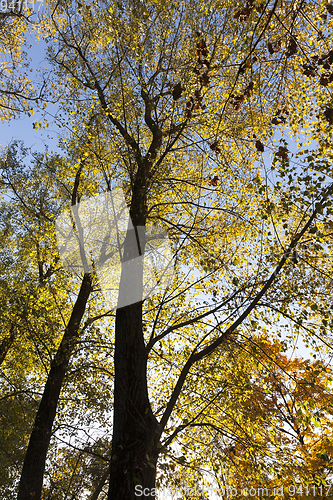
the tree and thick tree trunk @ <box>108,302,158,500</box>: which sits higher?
the tree

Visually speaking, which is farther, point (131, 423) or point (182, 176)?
point (182, 176)

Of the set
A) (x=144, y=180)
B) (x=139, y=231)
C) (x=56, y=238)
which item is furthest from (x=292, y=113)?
(x=56, y=238)

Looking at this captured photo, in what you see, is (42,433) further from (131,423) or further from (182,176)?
(182,176)

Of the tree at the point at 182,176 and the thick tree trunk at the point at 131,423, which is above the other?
the tree at the point at 182,176

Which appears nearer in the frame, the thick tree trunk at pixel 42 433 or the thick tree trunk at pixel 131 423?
the thick tree trunk at pixel 131 423

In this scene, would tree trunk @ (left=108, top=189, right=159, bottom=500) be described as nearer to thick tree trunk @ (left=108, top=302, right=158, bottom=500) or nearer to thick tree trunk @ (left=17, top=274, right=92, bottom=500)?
thick tree trunk @ (left=108, top=302, right=158, bottom=500)

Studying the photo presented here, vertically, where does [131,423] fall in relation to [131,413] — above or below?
below

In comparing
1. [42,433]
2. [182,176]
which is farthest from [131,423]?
[182,176]

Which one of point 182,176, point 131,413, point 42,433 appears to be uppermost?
point 182,176

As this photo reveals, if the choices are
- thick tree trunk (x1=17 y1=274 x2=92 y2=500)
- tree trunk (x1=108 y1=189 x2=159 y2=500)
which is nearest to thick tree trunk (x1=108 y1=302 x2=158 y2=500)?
tree trunk (x1=108 y1=189 x2=159 y2=500)

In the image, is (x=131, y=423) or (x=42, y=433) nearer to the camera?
(x=131, y=423)

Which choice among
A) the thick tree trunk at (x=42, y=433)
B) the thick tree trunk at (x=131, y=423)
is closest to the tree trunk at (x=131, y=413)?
the thick tree trunk at (x=131, y=423)

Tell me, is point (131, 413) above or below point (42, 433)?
above

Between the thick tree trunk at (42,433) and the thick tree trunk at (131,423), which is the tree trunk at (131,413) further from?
the thick tree trunk at (42,433)
